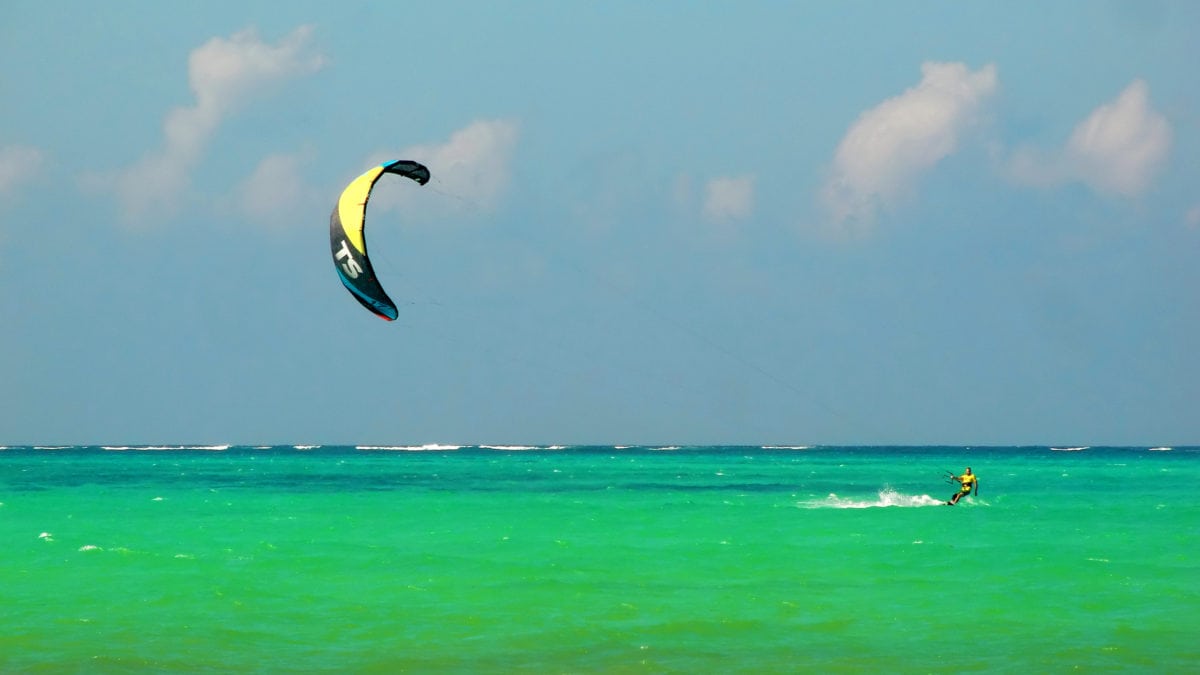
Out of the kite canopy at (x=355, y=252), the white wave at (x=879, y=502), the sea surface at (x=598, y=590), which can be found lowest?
the sea surface at (x=598, y=590)

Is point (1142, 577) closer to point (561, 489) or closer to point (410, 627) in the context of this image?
point (410, 627)

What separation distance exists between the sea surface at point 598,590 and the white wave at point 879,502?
266cm

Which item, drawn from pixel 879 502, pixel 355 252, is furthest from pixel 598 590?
pixel 879 502

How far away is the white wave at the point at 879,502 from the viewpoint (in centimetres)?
4103

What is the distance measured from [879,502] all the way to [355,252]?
2507 centimetres

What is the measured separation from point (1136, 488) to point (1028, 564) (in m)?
36.2

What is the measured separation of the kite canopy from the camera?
904 inches

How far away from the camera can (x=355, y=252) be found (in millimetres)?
23062

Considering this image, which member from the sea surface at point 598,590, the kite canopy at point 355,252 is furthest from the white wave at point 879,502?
the kite canopy at point 355,252

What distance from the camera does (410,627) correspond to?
56.1ft

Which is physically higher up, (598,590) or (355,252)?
(355,252)

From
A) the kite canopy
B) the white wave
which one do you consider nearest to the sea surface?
the white wave

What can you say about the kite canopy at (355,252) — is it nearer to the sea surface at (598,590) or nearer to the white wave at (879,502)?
the sea surface at (598,590)

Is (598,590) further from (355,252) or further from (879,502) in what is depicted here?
(879,502)
